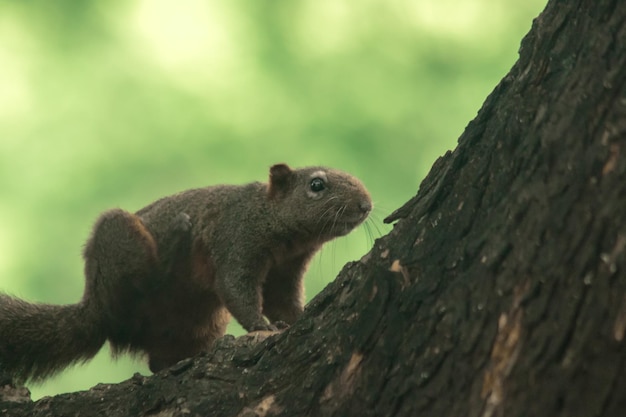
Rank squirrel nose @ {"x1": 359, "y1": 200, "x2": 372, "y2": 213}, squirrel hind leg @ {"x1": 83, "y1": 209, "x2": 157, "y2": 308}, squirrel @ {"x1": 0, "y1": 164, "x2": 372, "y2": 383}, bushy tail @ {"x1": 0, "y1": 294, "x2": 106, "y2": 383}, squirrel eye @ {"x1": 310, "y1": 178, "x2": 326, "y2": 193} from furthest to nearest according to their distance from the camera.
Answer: squirrel eye @ {"x1": 310, "y1": 178, "x2": 326, "y2": 193} < squirrel nose @ {"x1": 359, "y1": 200, "x2": 372, "y2": 213} < squirrel hind leg @ {"x1": 83, "y1": 209, "x2": 157, "y2": 308} < squirrel @ {"x1": 0, "y1": 164, "x2": 372, "y2": 383} < bushy tail @ {"x1": 0, "y1": 294, "x2": 106, "y2": 383}

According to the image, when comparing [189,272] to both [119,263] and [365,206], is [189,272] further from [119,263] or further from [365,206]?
[365,206]

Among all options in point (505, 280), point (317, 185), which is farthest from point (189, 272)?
point (505, 280)

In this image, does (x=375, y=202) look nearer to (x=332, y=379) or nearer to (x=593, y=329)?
(x=332, y=379)

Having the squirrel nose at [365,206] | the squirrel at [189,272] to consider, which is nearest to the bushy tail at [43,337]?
the squirrel at [189,272]

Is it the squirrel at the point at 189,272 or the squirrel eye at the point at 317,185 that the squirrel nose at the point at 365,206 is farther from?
the squirrel eye at the point at 317,185

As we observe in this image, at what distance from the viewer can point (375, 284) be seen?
322 centimetres

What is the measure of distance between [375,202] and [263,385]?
2.54 m

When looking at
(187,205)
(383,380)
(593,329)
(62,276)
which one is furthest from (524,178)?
(62,276)

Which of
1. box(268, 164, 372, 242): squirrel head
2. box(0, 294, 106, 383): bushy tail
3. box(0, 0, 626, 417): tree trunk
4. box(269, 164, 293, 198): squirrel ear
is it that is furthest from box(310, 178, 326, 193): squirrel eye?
box(0, 0, 626, 417): tree trunk

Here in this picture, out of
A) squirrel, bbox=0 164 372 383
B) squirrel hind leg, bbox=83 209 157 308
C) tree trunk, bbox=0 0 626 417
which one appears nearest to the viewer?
tree trunk, bbox=0 0 626 417

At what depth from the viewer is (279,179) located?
5.75 meters

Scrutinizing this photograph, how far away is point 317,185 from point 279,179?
10.8 inches

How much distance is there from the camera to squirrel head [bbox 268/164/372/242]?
5523 mm

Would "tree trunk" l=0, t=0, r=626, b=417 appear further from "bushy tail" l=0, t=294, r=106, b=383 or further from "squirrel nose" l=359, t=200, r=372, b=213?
"squirrel nose" l=359, t=200, r=372, b=213
